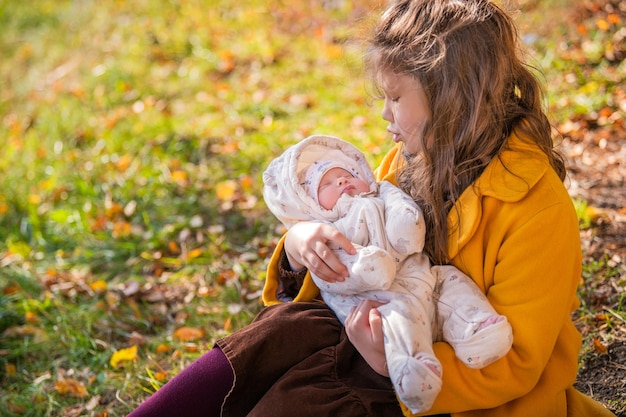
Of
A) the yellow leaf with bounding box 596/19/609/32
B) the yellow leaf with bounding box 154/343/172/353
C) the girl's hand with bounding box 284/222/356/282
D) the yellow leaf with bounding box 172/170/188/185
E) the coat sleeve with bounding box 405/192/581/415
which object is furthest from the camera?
the yellow leaf with bounding box 596/19/609/32

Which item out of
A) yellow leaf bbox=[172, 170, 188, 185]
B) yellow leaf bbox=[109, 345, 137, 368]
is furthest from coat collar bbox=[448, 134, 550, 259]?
yellow leaf bbox=[172, 170, 188, 185]

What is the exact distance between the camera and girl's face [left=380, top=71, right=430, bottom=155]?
1893 millimetres

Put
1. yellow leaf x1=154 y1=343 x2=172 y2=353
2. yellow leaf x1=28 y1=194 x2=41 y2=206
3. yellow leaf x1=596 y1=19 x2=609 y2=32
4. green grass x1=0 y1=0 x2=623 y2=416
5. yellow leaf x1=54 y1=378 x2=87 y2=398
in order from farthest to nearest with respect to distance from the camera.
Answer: yellow leaf x1=596 y1=19 x2=609 y2=32
yellow leaf x1=28 y1=194 x2=41 y2=206
green grass x1=0 y1=0 x2=623 y2=416
yellow leaf x1=154 y1=343 x2=172 y2=353
yellow leaf x1=54 y1=378 x2=87 y2=398

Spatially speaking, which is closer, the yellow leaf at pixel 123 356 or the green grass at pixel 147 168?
the yellow leaf at pixel 123 356

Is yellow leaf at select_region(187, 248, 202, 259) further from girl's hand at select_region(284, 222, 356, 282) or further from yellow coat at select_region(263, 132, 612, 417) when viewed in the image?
yellow coat at select_region(263, 132, 612, 417)

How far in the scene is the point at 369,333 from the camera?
5.91 ft

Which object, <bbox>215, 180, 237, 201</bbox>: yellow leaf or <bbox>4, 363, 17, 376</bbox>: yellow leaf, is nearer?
<bbox>4, 363, 17, 376</bbox>: yellow leaf

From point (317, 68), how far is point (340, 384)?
3860 mm

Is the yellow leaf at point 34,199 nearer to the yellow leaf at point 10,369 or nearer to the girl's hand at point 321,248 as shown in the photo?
the yellow leaf at point 10,369

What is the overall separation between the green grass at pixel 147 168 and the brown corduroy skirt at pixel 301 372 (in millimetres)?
821

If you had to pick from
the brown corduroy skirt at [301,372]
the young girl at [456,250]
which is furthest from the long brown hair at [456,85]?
the brown corduroy skirt at [301,372]

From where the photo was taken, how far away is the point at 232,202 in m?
4.02

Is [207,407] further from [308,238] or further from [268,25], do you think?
[268,25]

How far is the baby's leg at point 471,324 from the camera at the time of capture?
5.65 feet
